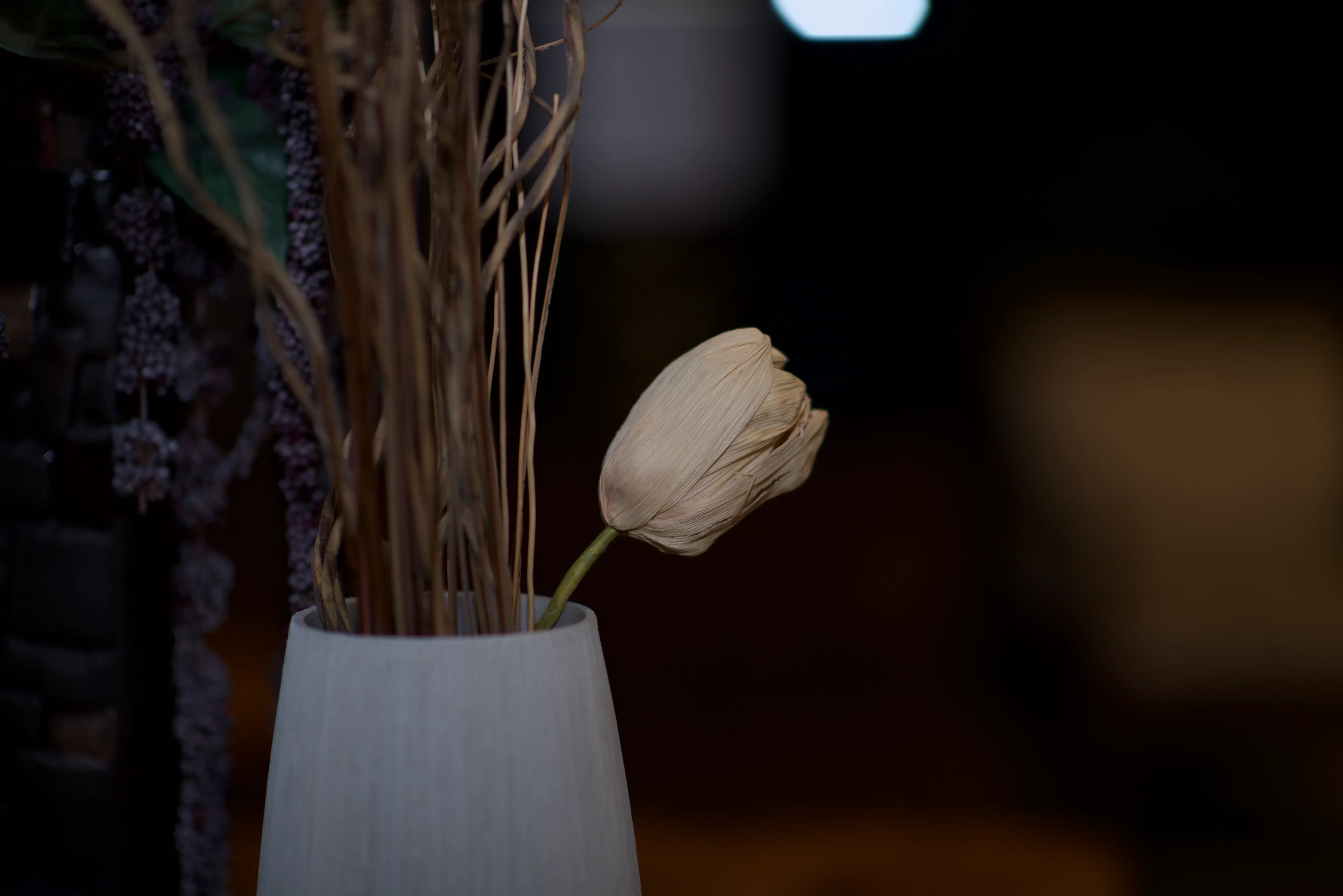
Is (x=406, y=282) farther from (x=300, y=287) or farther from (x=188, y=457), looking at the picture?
(x=188, y=457)

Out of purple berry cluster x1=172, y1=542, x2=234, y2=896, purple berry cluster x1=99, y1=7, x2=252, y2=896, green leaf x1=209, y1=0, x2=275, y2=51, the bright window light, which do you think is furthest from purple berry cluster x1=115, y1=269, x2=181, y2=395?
the bright window light

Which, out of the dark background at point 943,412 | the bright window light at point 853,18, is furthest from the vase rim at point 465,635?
the bright window light at point 853,18

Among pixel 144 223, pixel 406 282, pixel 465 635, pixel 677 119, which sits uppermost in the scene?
pixel 677 119

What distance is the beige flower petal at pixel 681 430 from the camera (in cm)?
37

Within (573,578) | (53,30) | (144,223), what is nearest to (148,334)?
(144,223)

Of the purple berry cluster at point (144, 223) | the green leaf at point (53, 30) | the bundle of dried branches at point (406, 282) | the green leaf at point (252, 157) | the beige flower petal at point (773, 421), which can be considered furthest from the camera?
the purple berry cluster at point (144, 223)

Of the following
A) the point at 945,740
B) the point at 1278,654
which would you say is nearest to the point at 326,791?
the point at 945,740

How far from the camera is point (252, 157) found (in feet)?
2.28

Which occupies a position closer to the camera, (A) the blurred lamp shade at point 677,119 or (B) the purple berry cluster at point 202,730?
(B) the purple berry cluster at point 202,730

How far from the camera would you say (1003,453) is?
1.34 metres

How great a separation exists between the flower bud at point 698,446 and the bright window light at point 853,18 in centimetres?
104

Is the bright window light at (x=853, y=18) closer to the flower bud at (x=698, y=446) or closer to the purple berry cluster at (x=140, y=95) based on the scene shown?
the purple berry cluster at (x=140, y=95)

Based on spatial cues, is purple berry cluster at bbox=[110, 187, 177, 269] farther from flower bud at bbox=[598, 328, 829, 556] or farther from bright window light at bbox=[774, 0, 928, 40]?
bright window light at bbox=[774, 0, 928, 40]

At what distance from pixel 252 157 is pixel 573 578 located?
47 cm
